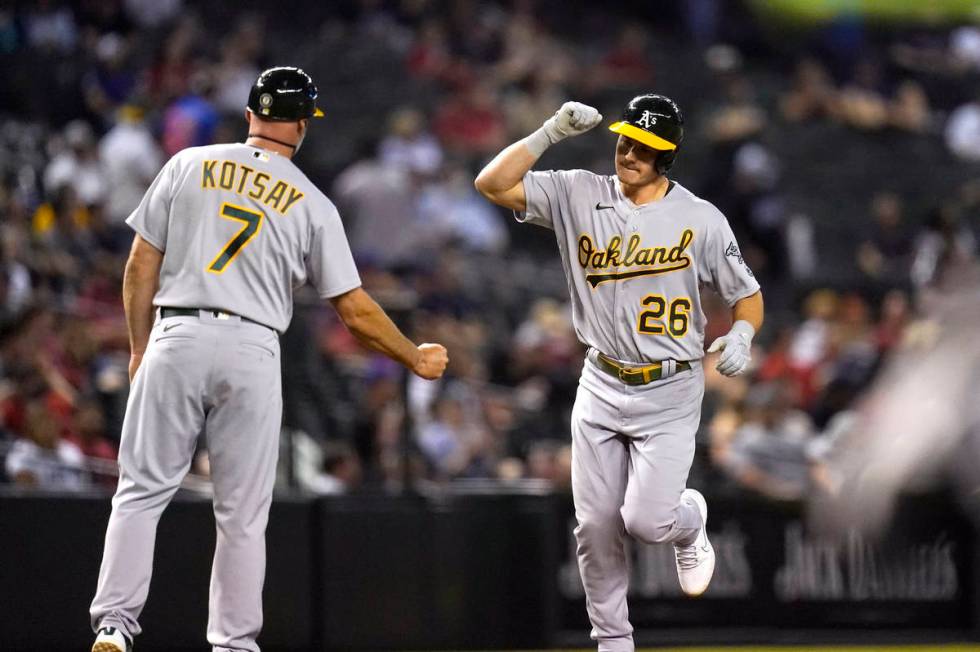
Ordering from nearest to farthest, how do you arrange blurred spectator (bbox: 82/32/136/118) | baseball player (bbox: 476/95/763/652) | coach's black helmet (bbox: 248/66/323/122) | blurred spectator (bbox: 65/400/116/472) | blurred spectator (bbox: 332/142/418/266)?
coach's black helmet (bbox: 248/66/323/122) < baseball player (bbox: 476/95/763/652) < blurred spectator (bbox: 65/400/116/472) < blurred spectator (bbox: 332/142/418/266) < blurred spectator (bbox: 82/32/136/118)

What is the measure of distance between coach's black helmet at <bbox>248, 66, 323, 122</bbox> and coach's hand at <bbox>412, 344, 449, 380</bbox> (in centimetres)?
101

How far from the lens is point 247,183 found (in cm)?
589

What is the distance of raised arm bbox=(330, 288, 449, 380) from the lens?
6016 millimetres

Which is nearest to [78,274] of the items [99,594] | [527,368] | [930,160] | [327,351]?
[327,351]

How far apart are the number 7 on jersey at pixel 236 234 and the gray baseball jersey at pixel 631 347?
115 centimetres

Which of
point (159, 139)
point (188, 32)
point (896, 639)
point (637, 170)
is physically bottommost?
point (896, 639)

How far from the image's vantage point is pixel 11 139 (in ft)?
42.4

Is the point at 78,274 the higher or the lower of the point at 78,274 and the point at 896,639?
the higher

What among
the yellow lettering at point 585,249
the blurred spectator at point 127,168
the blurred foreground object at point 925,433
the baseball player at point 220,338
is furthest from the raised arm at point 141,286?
the blurred spectator at point 127,168

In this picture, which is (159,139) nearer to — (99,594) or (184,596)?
(184,596)

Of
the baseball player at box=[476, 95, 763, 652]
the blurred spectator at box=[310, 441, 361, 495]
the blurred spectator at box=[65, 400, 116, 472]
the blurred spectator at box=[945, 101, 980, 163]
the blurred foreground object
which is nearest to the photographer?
the baseball player at box=[476, 95, 763, 652]

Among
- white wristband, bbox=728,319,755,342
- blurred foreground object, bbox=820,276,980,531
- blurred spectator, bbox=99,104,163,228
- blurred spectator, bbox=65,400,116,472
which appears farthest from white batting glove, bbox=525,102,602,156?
blurred spectator, bbox=99,104,163,228

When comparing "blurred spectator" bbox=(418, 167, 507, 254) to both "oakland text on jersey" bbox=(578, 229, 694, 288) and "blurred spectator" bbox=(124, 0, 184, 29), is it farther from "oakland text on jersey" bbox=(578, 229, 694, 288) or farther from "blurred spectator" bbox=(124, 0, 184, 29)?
"oakland text on jersey" bbox=(578, 229, 694, 288)

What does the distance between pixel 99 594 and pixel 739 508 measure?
197 inches
